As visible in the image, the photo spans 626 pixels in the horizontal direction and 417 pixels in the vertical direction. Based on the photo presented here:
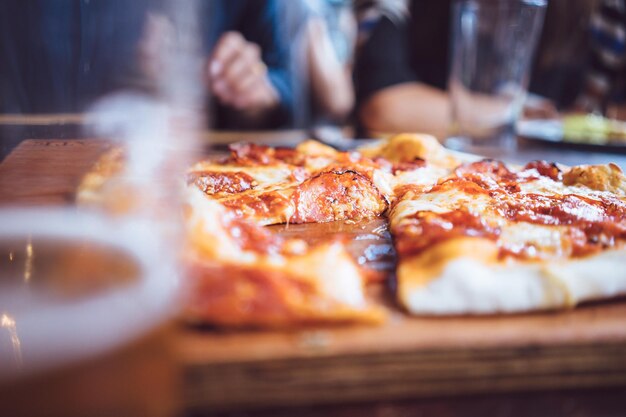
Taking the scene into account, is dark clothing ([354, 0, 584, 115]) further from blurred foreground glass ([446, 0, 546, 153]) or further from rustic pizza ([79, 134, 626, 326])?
rustic pizza ([79, 134, 626, 326])

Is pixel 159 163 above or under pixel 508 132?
above

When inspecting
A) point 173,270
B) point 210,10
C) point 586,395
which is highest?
point 210,10

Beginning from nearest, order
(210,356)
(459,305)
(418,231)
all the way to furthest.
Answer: (210,356), (459,305), (418,231)

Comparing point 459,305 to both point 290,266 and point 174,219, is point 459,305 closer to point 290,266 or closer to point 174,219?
point 290,266

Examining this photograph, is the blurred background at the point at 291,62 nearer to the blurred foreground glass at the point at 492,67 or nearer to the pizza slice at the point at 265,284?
the blurred foreground glass at the point at 492,67

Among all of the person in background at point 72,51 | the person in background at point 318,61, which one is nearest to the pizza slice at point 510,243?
the person in background at point 72,51

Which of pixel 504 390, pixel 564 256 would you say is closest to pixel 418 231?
pixel 564 256
